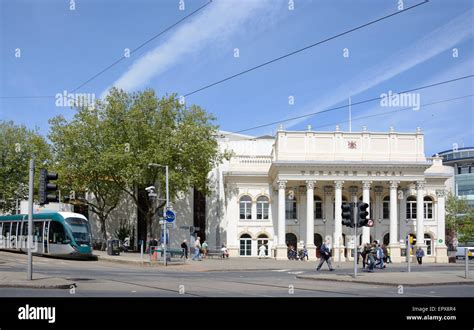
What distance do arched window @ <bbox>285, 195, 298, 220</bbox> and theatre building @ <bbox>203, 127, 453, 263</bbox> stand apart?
0.34 feet

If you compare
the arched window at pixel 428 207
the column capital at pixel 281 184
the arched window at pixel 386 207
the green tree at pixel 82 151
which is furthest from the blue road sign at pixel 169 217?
the arched window at pixel 428 207

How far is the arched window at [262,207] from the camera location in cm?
6212

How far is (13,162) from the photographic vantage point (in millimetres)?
65812

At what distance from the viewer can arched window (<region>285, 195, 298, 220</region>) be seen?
202 ft

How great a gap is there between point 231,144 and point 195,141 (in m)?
16.1

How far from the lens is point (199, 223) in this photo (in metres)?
64.1

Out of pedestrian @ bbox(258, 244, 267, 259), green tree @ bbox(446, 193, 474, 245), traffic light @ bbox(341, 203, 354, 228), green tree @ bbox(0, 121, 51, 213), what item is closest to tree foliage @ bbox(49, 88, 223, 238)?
pedestrian @ bbox(258, 244, 267, 259)

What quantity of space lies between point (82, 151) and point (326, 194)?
81.2 ft

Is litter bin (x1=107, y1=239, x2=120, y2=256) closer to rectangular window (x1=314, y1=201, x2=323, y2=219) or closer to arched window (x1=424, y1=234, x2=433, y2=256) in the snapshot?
rectangular window (x1=314, y1=201, x2=323, y2=219)

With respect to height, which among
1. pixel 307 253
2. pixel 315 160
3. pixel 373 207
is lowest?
pixel 307 253

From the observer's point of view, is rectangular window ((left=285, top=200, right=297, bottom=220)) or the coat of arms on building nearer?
the coat of arms on building

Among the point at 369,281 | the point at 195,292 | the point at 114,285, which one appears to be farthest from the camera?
the point at 369,281
